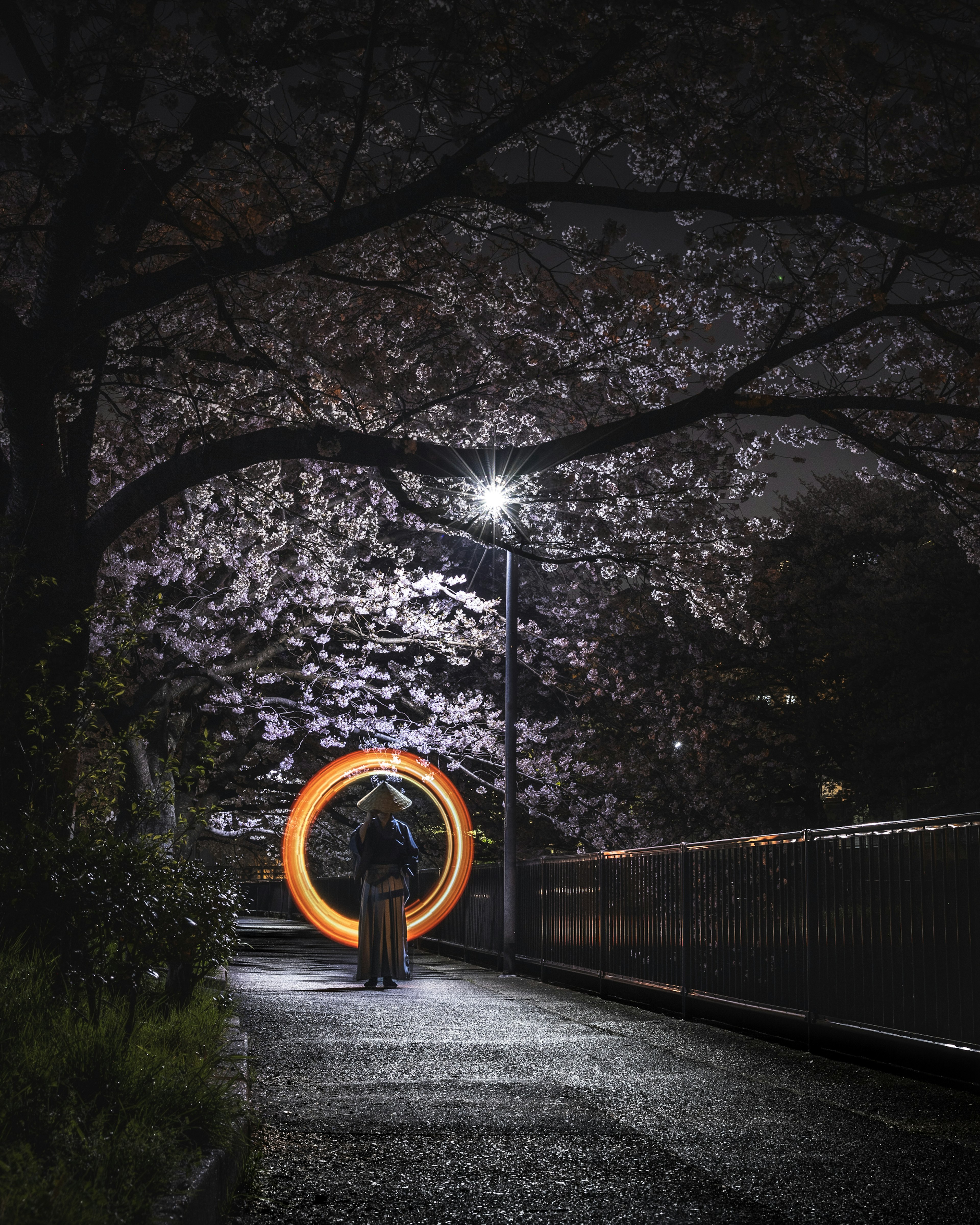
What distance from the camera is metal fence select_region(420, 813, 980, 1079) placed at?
319 inches

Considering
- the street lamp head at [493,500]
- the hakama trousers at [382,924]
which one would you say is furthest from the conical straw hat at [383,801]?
the street lamp head at [493,500]

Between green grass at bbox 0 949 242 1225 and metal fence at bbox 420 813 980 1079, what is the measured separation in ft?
14.0

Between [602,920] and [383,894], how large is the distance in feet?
8.92

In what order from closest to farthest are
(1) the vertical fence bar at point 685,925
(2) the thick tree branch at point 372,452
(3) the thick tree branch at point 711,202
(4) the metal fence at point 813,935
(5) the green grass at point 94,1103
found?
(5) the green grass at point 94,1103 → (4) the metal fence at point 813,935 → (3) the thick tree branch at point 711,202 → (2) the thick tree branch at point 372,452 → (1) the vertical fence bar at point 685,925

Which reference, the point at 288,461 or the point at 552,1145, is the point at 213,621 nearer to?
the point at 288,461

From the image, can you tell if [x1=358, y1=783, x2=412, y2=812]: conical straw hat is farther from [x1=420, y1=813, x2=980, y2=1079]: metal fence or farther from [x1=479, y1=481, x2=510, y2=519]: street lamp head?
[x1=479, y1=481, x2=510, y2=519]: street lamp head

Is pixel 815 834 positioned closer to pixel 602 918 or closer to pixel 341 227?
pixel 602 918

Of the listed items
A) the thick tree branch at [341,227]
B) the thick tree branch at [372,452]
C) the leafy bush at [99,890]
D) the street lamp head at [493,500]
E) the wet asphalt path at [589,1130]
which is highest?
the thick tree branch at [341,227]

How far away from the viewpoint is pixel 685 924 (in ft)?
40.7

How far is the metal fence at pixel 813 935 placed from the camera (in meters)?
8.10

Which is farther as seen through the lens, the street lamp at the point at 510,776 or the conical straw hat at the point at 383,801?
the street lamp at the point at 510,776

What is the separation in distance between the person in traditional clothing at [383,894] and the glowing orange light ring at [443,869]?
20.9ft

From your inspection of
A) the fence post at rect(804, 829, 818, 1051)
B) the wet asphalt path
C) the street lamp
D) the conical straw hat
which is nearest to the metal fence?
the fence post at rect(804, 829, 818, 1051)

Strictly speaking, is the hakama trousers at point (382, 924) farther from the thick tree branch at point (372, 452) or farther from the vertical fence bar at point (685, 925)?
the thick tree branch at point (372, 452)
